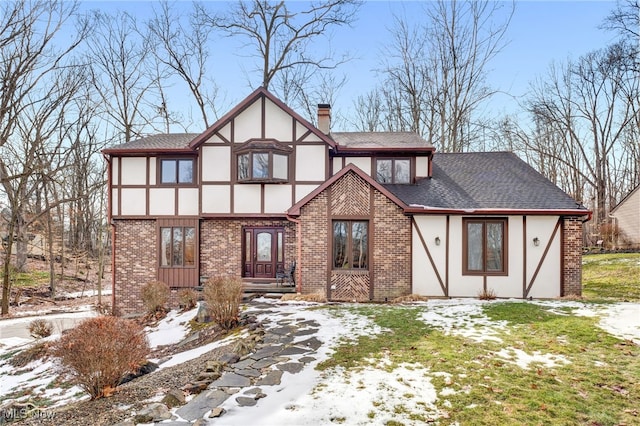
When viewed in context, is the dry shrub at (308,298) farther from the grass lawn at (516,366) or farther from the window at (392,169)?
the window at (392,169)

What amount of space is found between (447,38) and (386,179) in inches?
462

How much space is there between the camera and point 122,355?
489 centimetres

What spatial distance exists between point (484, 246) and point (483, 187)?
2450mm

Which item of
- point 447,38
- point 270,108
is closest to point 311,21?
point 447,38

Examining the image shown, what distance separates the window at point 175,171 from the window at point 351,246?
6.27 meters

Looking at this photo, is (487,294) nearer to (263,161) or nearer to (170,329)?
(263,161)

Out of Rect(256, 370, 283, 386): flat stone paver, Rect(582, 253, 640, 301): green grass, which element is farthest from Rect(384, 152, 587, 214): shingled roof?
Rect(256, 370, 283, 386): flat stone paver

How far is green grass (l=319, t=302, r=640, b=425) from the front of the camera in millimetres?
3896

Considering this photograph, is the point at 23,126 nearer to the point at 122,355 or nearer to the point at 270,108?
the point at 270,108

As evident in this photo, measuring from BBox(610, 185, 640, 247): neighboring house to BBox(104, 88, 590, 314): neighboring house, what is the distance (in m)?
15.2

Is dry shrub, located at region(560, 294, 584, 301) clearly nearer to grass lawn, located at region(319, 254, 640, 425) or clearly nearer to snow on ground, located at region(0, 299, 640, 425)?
snow on ground, located at region(0, 299, 640, 425)

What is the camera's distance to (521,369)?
5.01 meters

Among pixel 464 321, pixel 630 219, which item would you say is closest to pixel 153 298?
pixel 464 321

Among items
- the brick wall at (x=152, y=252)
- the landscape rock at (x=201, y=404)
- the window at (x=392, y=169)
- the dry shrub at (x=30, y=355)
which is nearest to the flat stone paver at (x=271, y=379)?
the landscape rock at (x=201, y=404)
